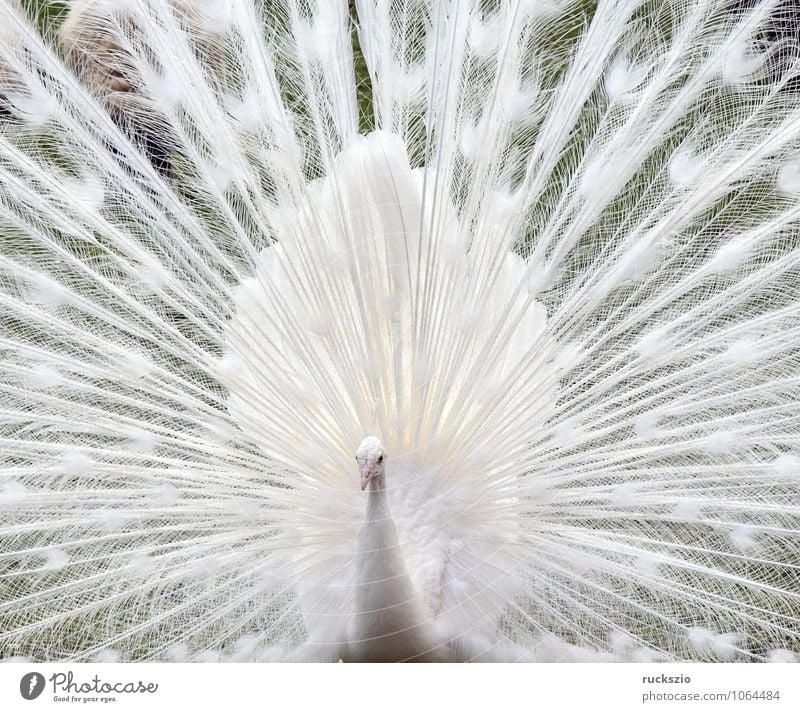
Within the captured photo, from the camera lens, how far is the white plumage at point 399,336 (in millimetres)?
2553

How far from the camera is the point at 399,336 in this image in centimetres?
261

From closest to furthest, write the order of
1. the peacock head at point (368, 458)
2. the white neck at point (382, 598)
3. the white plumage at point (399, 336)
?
the peacock head at point (368, 458)
the white neck at point (382, 598)
the white plumage at point (399, 336)
